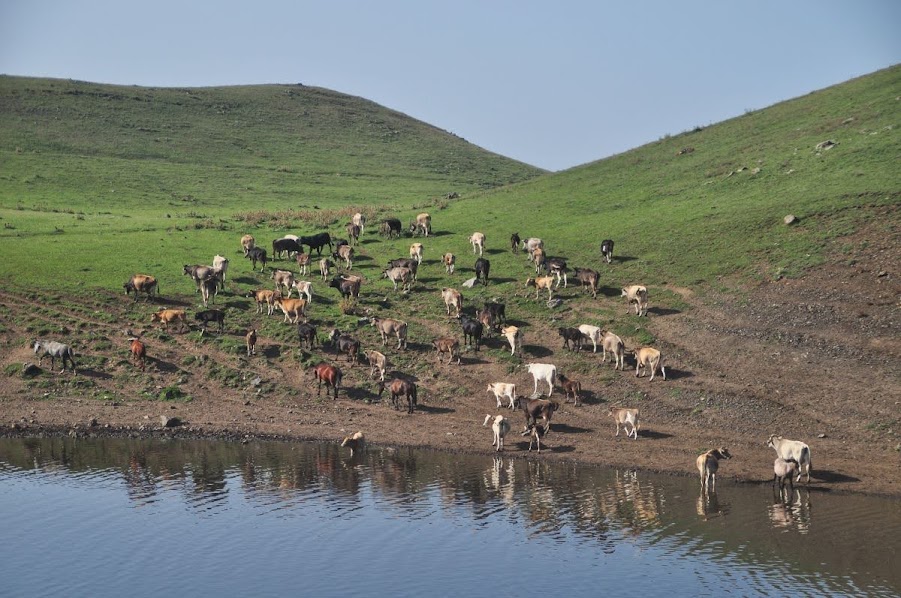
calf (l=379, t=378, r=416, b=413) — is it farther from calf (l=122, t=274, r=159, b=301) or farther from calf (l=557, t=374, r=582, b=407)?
calf (l=122, t=274, r=159, b=301)

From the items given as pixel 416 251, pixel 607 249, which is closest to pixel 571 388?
pixel 607 249

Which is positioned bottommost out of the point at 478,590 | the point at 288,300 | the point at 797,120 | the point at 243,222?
the point at 478,590

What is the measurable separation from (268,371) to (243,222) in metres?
29.0

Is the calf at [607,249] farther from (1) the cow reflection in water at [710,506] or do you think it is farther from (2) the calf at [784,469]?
(1) the cow reflection in water at [710,506]

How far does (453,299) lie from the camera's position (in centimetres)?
4741

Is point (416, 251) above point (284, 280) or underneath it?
above

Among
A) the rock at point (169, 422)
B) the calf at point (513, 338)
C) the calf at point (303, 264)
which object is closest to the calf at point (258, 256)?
the calf at point (303, 264)

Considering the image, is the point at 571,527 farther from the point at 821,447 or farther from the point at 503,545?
the point at 821,447

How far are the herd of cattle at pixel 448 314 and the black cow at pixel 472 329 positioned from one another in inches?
2.2

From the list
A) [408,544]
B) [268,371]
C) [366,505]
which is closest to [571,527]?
[408,544]

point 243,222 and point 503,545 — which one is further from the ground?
point 243,222

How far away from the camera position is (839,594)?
2184cm

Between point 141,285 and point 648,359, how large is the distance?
1062 inches

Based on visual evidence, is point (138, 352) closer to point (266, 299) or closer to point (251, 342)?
point (251, 342)
